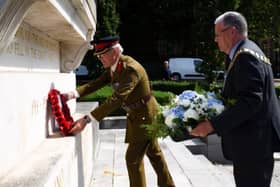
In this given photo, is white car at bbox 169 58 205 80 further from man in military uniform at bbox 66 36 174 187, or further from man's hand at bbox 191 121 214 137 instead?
man's hand at bbox 191 121 214 137

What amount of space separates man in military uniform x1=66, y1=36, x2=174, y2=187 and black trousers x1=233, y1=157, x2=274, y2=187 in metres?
1.74

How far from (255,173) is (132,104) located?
6.82 ft

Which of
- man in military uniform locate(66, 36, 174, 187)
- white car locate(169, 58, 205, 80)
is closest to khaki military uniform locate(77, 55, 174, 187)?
man in military uniform locate(66, 36, 174, 187)

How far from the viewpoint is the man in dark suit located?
3.87 meters

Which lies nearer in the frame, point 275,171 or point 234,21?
point 234,21

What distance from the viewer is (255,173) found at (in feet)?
13.3

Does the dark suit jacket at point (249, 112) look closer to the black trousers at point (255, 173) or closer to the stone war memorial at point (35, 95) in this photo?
the black trousers at point (255, 173)

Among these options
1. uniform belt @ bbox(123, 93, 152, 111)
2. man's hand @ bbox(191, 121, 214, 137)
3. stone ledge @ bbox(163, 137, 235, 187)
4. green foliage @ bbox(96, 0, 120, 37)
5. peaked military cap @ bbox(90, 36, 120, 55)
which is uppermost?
green foliage @ bbox(96, 0, 120, 37)

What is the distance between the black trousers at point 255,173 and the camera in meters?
4.05

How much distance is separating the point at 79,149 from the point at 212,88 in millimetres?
1697

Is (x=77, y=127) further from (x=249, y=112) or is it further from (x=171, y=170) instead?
(x=171, y=170)

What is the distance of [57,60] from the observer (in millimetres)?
6965

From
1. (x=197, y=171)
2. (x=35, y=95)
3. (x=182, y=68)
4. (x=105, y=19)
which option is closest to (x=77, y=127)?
(x=35, y=95)

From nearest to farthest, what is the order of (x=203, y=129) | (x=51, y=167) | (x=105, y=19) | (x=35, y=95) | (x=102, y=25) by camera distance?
1. (x=51, y=167)
2. (x=203, y=129)
3. (x=35, y=95)
4. (x=105, y=19)
5. (x=102, y=25)
